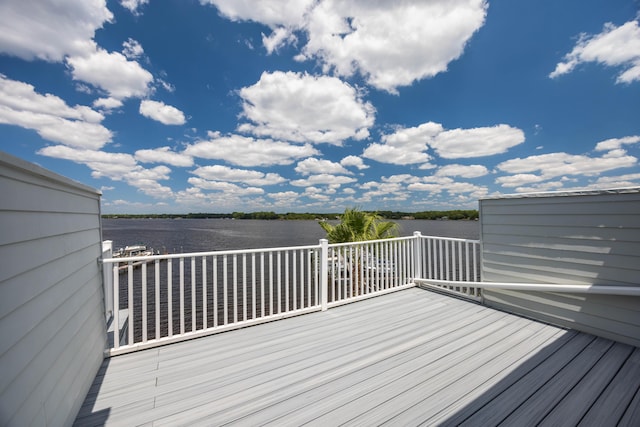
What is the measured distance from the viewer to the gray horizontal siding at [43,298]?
984 mm

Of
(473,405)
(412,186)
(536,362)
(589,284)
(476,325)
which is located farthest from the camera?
(412,186)

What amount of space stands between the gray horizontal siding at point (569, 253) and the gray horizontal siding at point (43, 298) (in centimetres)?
430

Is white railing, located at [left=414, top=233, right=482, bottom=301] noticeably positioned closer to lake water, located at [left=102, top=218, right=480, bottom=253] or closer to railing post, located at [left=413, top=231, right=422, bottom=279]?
railing post, located at [left=413, top=231, right=422, bottom=279]

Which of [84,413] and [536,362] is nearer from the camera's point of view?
[84,413]

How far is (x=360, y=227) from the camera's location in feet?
24.1

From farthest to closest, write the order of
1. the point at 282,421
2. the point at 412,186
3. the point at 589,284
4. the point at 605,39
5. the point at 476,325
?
1. the point at 412,186
2. the point at 605,39
3. the point at 476,325
4. the point at 589,284
5. the point at 282,421

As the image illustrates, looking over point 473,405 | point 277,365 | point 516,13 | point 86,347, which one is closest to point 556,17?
point 516,13

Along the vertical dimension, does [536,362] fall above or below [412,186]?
below

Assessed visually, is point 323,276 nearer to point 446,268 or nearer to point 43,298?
point 446,268

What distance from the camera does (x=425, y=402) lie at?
1695 millimetres

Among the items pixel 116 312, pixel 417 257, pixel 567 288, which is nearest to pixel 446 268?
pixel 417 257

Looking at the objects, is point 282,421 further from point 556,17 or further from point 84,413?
point 556,17

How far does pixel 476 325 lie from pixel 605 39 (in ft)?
22.2

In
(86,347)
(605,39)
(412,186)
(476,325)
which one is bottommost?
(476,325)
